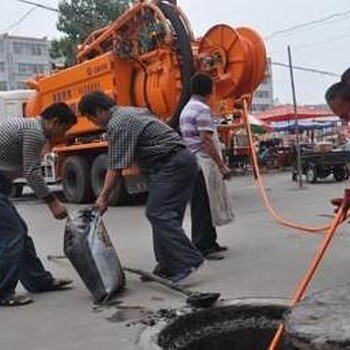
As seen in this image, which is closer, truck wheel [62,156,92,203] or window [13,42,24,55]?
truck wheel [62,156,92,203]

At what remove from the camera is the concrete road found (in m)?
5.26

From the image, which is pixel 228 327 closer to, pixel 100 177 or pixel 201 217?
pixel 201 217

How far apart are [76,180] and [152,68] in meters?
3.19

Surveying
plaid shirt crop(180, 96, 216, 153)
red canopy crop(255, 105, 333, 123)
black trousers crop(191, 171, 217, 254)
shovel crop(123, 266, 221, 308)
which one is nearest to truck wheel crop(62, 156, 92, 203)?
black trousers crop(191, 171, 217, 254)

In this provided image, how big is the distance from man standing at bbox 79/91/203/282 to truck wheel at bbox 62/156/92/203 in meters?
8.95

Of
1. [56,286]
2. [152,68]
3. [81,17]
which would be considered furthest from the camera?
→ [81,17]

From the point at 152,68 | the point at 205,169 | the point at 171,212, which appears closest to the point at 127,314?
the point at 171,212

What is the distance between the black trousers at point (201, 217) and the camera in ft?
25.4

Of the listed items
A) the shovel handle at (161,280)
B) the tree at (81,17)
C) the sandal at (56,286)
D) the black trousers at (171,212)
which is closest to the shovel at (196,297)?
the shovel handle at (161,280)

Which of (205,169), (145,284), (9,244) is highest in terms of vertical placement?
(205,169)

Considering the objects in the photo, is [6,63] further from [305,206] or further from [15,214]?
[15,214]

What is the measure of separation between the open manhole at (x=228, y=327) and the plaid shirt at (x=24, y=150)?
167 cm

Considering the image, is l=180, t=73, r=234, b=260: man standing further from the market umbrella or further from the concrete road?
the market umbrella

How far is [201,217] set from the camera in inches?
307
